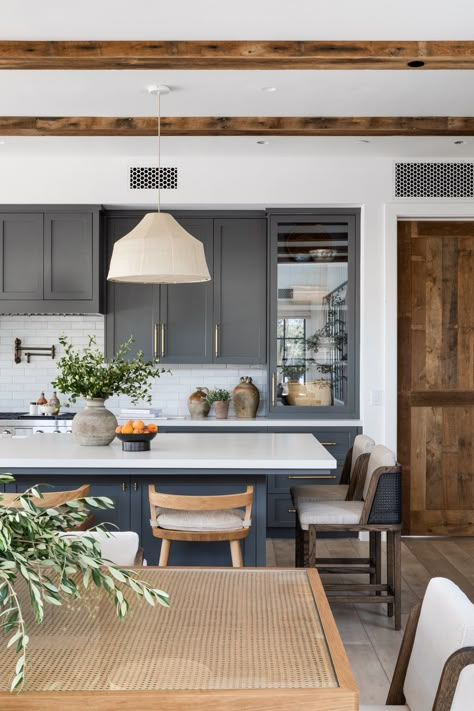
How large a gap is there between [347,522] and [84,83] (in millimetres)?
2828

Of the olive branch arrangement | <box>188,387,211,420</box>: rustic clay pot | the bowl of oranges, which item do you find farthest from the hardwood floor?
the olive branch arrangement

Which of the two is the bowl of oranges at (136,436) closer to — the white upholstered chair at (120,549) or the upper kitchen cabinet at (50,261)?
the white upholstered chair at (120,549)

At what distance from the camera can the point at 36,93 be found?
4.40 meters

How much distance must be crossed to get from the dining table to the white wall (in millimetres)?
3899

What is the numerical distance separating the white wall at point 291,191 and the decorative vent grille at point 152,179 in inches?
1.9

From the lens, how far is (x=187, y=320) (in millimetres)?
5980

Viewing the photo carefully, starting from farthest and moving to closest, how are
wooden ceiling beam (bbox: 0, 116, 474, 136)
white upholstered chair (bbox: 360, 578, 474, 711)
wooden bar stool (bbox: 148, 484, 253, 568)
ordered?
wooden ceiling beam (bbox: 0, 116, 474, 136) → wooden bar stool (bbox: 148, 484, 253, 568) → white upholstered chair (bbox: 360, 578, 474, 711)

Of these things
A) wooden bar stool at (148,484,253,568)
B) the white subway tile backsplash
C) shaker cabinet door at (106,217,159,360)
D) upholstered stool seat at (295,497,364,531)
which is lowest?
upholstered stool seat at (295,497,364,531)

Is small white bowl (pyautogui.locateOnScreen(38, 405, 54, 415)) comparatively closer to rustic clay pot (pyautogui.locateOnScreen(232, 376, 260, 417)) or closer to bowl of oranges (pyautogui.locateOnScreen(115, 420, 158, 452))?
rustic clay pot (pyautogui.locateOnScreen(232, 376, 260, 417))

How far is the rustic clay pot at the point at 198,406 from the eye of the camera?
5.96 m

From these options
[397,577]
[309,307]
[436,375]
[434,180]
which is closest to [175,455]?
[397,577]

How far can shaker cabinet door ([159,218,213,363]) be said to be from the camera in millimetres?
5969

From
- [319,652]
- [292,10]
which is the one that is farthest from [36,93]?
[319,652]

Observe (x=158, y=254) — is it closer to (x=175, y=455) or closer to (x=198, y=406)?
(x=175, y=455)
